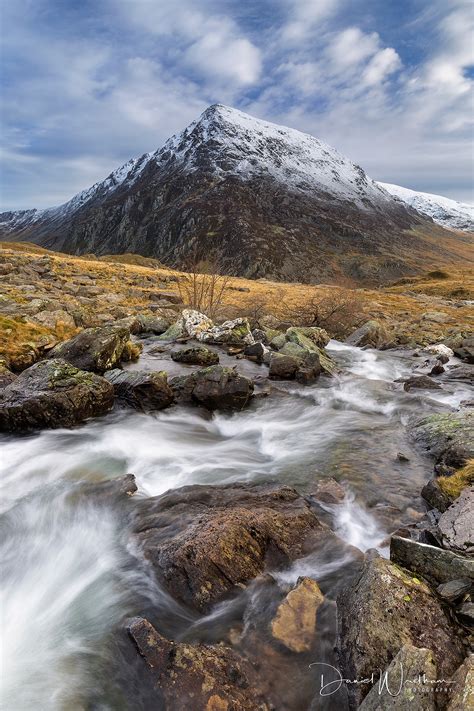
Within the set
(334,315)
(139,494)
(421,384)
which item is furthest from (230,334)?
(139,494)

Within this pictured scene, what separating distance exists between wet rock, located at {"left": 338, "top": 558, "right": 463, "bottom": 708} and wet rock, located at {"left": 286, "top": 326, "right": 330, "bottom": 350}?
46.1ft

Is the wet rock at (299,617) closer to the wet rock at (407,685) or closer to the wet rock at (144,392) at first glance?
the wet rock at (407,685)

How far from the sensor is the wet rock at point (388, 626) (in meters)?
4.01

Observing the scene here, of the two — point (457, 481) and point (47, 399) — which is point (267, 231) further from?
point (457, 481)

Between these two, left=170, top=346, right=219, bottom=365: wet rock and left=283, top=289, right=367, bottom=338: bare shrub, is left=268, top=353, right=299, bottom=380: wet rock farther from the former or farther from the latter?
left=283, top=289, right=367, bottom=338: bare shrub

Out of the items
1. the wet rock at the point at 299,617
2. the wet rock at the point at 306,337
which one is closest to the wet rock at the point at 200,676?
the wet rock at the point at 299,617

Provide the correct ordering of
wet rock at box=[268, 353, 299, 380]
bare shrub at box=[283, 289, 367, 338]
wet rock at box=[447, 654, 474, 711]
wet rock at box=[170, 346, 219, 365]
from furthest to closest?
bare shrub at box=[283, 289, 367, 338] → wet rock at box=[170, 346, 219, 365] → wet rock at box=[268, 353, 299, 380] → wet rock at box=[447, 654, 474, 711]

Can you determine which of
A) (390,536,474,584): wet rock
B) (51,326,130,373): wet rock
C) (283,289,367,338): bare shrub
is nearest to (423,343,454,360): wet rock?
(283,289,367,338): bare shrub

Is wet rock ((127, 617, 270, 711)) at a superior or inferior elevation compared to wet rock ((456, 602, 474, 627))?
inferior

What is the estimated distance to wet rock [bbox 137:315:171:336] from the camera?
22375 mm

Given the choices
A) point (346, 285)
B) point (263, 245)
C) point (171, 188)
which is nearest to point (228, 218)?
point (263, 245)

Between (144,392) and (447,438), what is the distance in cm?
808

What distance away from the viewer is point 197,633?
5.08 meters

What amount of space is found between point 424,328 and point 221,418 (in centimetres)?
1972
